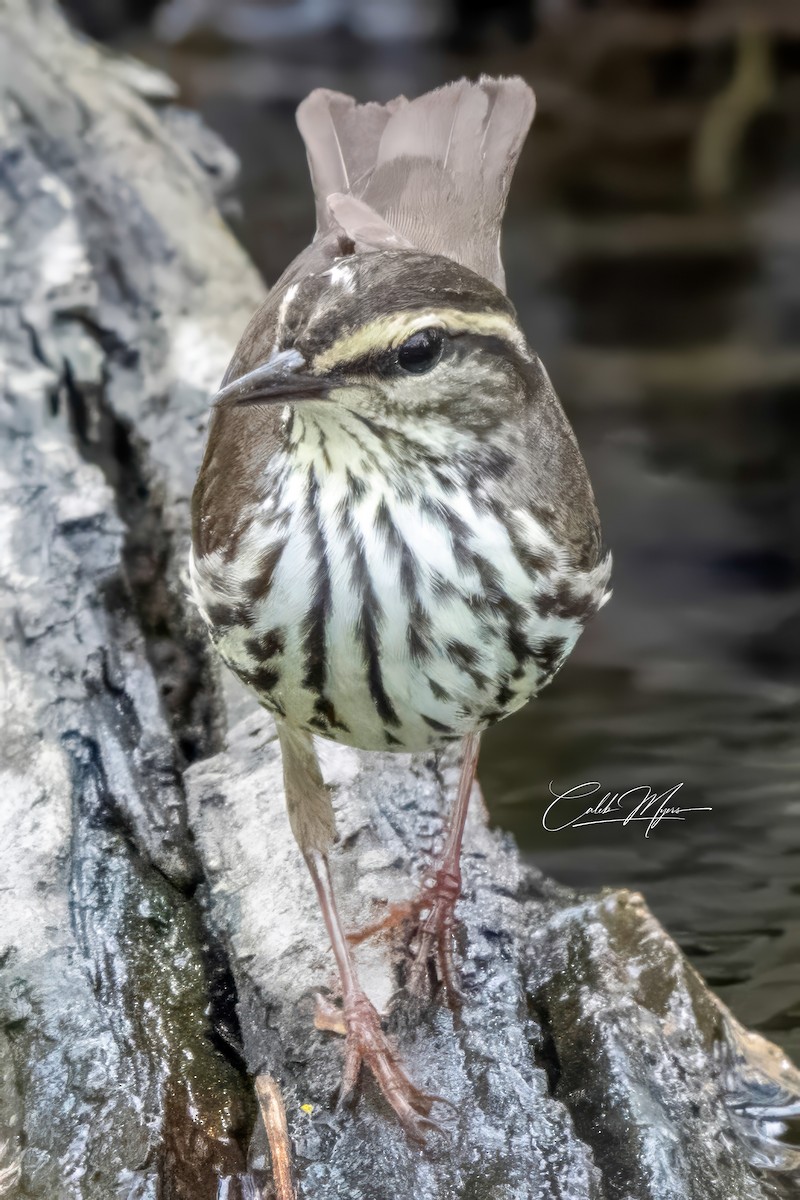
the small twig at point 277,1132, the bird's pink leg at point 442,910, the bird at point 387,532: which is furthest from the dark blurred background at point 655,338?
the small twig at point 277,1132

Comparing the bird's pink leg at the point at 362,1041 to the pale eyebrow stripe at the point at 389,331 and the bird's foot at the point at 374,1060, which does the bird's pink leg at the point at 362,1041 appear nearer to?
the bird's foot at the point at 374,1060

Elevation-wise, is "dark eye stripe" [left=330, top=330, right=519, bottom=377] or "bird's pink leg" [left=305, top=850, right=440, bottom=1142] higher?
"dark eye stripe" [left=330, top=330, right=519, bottom=377]

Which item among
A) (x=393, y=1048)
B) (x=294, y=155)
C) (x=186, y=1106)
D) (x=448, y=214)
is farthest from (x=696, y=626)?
(x=294, y=155)

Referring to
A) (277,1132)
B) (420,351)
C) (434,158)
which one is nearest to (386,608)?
(420,351)

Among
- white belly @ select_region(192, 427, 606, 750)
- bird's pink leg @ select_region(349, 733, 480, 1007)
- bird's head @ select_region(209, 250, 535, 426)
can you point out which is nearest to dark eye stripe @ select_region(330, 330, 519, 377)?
bird's head @ select_region(209, 250, 535, 426)

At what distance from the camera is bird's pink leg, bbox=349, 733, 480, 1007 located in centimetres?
339

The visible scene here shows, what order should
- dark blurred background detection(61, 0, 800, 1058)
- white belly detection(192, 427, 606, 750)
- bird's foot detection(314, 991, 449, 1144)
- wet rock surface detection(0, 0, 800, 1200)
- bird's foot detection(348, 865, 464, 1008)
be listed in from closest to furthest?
white belly detection(192, 427, 606, 750) → wet rock surface detection(0, 0, 800, 1200) → bird's foot detection(314, 991, 449, 1144) → bird's foot detection(348, 865, 464, 1008) → dark blurred background detection(61, 0, 800, 1058)

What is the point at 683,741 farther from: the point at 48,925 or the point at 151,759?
the point at 48,925

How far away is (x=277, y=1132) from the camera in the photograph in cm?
298

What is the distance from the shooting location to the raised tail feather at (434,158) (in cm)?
395

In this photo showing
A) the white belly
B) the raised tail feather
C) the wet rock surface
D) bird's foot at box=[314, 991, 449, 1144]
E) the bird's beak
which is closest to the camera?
the bird's beak

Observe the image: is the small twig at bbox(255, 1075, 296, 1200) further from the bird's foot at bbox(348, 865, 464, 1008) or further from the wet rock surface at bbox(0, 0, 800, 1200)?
the bird's foot at bbox(348, 865, 464, 1008)

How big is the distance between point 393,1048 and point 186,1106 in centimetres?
50

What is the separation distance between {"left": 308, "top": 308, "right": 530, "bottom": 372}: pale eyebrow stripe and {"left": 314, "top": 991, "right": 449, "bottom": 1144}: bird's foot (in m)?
1.45
